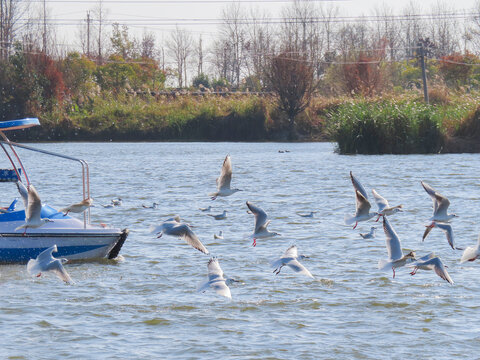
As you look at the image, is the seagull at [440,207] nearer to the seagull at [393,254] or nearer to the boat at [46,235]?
the seagull at [393,254]

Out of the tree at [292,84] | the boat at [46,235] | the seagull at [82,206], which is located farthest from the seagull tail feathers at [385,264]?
the tree at [292,84]

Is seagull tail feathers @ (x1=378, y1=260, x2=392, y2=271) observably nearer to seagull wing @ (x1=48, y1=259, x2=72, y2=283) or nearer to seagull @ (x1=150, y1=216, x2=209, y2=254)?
seagull @ (x1=150, y1=216, x2=209, y2=254)

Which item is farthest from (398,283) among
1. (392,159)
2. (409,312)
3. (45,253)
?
(392,159)

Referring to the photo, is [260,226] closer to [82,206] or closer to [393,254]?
[393,254]

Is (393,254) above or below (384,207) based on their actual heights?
below

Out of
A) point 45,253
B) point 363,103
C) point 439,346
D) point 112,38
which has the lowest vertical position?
point 439,346

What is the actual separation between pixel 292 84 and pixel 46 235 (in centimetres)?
3459

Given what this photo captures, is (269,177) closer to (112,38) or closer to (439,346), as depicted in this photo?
(439,346)

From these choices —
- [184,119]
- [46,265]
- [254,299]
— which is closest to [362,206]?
[254,299]

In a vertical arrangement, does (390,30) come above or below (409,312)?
above

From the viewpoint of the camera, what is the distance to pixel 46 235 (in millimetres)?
11031

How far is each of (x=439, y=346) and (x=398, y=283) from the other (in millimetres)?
2486

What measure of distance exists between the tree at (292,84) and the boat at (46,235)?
3374 centimetres

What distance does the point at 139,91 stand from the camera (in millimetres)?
53188
